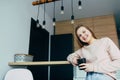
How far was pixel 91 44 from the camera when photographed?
1507mm

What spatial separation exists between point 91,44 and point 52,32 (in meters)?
2.84

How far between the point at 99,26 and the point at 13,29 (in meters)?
2.19

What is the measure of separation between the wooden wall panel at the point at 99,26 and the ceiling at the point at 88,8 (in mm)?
116

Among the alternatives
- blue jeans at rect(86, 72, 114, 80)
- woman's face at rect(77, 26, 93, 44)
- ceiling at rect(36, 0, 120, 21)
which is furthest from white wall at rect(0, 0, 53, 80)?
blue jeans at rect(86, 72, 114, 80)

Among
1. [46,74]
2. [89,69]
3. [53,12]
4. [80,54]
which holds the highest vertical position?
[53,12]

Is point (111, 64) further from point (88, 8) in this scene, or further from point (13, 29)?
point (88, 8)

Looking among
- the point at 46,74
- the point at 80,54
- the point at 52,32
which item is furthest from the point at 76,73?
the point at 80,54

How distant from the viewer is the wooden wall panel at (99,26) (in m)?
3.86

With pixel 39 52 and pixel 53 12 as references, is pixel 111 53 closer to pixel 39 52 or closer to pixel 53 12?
pixel 39 52

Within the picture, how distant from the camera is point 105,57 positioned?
1.39 meters

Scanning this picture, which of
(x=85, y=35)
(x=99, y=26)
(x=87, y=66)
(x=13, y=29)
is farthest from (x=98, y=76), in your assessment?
(x=99, y=26)

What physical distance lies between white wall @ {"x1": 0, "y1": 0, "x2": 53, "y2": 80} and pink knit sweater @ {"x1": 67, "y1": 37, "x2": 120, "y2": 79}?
127 centimetres

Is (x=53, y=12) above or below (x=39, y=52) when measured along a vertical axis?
above

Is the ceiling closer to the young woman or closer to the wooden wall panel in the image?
the wooden wall panel
